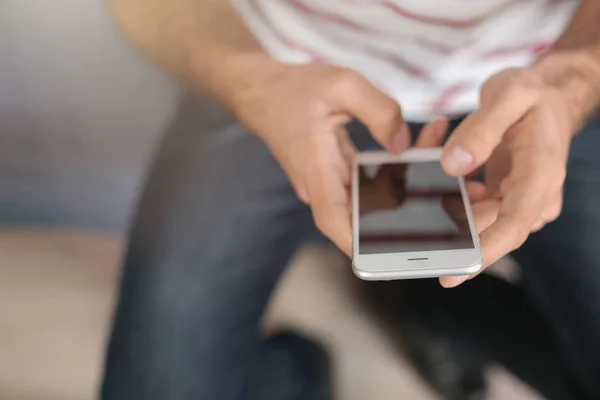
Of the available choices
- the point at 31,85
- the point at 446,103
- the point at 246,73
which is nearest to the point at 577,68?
the point at 446,103

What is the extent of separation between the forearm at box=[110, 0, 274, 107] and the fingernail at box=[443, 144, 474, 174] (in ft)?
0.55

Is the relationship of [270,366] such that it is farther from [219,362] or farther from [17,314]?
[17,314]

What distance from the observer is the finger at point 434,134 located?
1.59 ft

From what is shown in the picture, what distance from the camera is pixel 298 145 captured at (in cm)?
47

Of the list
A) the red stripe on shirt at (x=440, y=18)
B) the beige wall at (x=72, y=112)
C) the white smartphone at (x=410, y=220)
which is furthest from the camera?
the beige wall at (x=72, y=112)

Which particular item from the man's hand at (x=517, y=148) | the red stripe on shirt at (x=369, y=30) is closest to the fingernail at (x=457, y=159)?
the man's hand at (x=517, y=148)

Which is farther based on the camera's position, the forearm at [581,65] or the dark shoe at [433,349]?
the dark shoe at [433,349]

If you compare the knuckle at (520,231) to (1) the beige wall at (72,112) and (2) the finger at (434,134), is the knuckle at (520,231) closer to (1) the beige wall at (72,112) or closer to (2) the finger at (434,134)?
(2) the finger at (434,134)

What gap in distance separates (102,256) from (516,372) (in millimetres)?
522

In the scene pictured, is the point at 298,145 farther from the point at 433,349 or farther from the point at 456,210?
the point at 433,349

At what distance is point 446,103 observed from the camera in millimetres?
552

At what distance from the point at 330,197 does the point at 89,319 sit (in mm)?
453

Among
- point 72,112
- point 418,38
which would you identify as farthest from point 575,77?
point 72,112

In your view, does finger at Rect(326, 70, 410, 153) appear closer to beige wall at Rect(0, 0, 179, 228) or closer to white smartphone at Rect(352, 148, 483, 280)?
white smartphone at Rect(352, 148, 483, 280)
